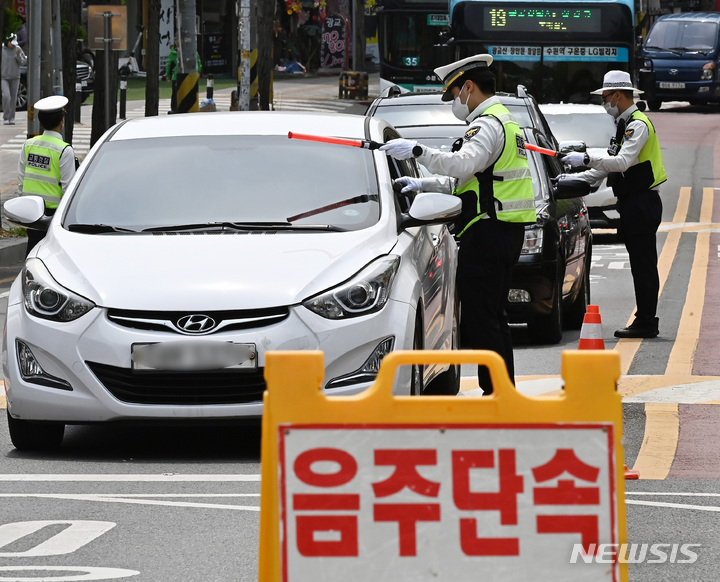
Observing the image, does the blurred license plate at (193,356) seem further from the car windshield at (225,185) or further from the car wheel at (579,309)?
the car wheel at (579,309)

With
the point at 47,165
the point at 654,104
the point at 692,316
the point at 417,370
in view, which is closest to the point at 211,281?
the point at 417,370

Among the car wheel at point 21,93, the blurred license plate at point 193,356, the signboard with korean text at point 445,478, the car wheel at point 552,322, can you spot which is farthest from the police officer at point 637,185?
the car wheel at point 21,93

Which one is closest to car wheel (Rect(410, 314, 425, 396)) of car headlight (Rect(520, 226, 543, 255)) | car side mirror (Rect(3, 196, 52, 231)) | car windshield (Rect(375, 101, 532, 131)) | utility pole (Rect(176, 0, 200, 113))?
car side mirror (Rect(3, 196, 52, 231))

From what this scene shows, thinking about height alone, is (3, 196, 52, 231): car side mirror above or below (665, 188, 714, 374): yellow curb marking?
above

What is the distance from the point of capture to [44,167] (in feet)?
41.9

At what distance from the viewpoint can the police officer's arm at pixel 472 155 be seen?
7.66m

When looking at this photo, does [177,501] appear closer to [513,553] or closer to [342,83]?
[513,553]

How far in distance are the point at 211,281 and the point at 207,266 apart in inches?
6.1

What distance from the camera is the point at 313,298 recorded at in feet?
22.8

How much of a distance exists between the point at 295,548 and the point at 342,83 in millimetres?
42935

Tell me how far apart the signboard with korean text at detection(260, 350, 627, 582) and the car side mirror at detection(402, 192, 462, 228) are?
396cm

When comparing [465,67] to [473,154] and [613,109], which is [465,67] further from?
[613,109]

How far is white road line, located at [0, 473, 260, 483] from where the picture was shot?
6.80 m

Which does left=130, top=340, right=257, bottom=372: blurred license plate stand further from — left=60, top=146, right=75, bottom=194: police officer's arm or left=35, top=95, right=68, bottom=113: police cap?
left=35, top=95, right=68, bottom=113: police cap
